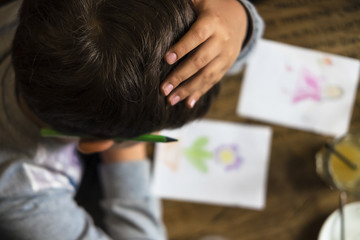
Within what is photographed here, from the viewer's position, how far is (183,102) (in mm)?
425

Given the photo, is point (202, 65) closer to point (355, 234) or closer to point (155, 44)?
point (155, 44)

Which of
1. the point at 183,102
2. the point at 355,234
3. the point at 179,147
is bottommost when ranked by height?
the point at 355,234

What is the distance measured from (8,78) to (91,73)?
27cm

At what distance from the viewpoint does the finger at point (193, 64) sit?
380 millimetres

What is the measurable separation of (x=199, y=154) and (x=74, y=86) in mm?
361

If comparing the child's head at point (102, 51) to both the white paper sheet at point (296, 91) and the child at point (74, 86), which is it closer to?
the child at point (74, 86)

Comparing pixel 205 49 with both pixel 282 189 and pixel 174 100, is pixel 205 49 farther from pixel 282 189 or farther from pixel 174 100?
pixel 282 189

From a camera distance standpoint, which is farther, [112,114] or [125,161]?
[125,161]

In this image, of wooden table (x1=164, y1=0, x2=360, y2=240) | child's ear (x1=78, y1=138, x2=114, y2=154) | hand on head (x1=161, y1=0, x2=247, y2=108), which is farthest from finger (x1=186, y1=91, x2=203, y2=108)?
wooden table (x1=164, y1=0, x2=360, y2=240)

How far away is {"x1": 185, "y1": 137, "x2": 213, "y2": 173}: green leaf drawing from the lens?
68 cm

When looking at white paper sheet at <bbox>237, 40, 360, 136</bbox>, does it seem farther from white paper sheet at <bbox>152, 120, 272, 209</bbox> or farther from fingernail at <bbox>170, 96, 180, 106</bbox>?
fingernail at <bbox>170, 96, 180, 106</bbox>

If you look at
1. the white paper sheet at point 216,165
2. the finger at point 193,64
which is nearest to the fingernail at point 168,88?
the finger at point 193,64

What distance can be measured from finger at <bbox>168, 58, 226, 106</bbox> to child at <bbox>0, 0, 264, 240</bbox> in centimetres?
2

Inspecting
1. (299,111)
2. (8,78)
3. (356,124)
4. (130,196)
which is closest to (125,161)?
(130,196)
